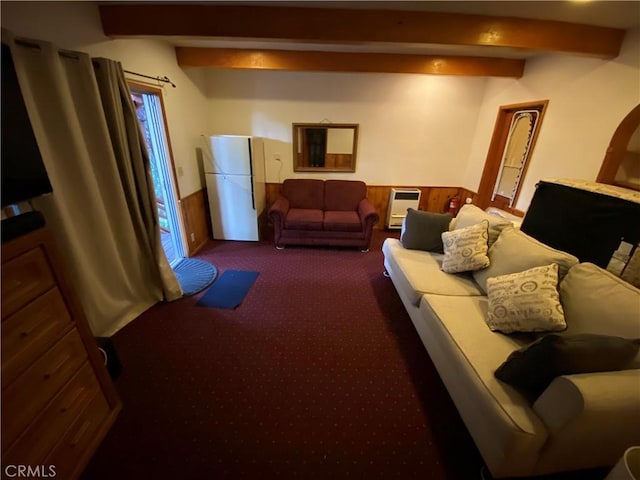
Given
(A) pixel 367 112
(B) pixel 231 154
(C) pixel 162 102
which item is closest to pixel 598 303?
(A) pixel 367 112

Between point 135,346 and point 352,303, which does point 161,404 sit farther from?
point 352,303

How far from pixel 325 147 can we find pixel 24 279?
12.0 feet

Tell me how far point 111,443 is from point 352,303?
72.8 inches


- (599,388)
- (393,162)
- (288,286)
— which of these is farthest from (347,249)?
(599,388)

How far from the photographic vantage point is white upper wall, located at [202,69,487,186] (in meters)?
3.73

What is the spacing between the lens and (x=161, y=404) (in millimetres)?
1558

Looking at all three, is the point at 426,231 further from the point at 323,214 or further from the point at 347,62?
the point at 347,62

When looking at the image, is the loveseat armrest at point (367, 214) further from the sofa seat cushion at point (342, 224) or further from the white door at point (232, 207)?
the white door at point (232, 207)

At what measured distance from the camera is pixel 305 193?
3.92 metres

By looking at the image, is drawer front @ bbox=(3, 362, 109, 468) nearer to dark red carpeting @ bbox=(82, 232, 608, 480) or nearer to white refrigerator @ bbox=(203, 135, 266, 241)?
dark red carpeting @ bbox=(82, 232, 608, 480)

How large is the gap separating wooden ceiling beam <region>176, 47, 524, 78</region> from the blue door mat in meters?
2.47

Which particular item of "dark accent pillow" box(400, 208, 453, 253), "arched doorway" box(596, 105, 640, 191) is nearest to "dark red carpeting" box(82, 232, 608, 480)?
"dark accent pillow" box(400, 208, 453, 253)

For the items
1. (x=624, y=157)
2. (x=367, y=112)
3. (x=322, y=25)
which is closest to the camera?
(x=322, y=25)

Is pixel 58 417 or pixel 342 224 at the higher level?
pixel 342 224
